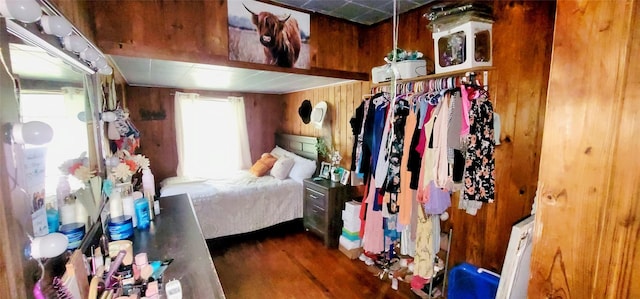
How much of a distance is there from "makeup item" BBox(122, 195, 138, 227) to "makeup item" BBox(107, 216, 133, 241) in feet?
0.18

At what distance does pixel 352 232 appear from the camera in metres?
2.81

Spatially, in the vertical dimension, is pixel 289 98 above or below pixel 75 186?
above

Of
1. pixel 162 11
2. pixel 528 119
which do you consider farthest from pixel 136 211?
pixel 528 119

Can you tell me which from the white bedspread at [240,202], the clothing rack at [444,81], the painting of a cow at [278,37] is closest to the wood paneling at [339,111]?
the clothing rack at [444,81]

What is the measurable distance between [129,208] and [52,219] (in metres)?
0.66

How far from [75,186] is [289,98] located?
3.64 m

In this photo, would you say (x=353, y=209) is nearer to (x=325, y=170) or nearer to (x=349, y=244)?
(x=349, y=244)

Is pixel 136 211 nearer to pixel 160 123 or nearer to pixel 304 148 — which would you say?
pixel 304 148

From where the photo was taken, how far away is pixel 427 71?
7.45 ft

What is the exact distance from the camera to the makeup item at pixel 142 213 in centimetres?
150

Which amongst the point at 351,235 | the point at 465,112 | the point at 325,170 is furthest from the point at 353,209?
the point at 465,112

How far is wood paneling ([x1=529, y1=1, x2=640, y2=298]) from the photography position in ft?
1.89

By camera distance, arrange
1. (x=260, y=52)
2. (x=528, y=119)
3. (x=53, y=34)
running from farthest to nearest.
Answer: (x=260, y=52)
(x=528, y=119)
(x=53, y=34)

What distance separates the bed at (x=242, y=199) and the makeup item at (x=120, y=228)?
5.13 feet
